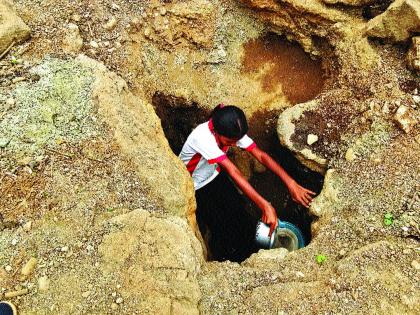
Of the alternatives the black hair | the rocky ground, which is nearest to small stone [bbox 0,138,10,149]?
the rocky ground

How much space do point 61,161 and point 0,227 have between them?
538 millimetres

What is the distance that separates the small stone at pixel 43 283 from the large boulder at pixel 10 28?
1870 millimetres

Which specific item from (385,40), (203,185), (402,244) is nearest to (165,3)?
Result: (203,185)

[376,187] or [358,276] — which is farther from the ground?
[376,187]

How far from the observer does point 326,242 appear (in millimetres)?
2875

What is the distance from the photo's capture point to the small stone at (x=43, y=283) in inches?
92.4

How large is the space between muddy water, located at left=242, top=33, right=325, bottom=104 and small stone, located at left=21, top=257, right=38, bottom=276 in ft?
8.79

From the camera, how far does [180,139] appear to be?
438 cm

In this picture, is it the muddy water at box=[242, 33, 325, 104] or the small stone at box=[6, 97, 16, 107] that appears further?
the muddy water at box=[242, 33, 325, 104]

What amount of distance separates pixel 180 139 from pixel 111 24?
1302 millimetres

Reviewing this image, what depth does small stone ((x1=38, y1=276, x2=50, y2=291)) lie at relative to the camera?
2.35 meters

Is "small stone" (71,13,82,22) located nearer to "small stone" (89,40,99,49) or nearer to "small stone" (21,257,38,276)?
"small stone" (89,40,99,49)

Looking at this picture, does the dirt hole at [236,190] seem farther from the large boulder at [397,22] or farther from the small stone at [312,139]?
the large boulder at [397,22]

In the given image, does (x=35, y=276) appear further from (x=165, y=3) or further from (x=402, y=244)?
(x=165, y=3)
